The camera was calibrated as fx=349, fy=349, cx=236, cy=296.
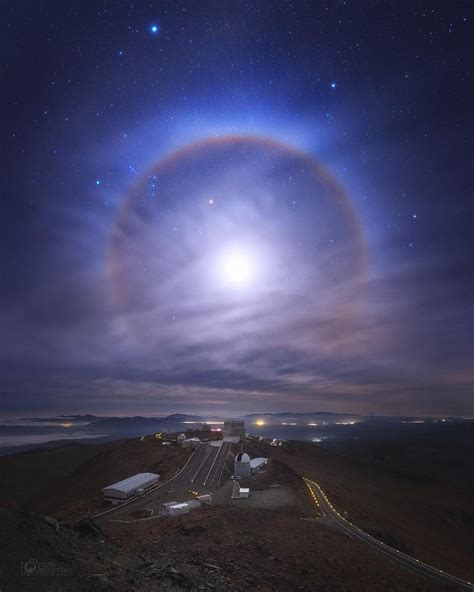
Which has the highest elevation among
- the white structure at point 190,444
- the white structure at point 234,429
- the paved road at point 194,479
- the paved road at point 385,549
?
the white structure at point 234,429

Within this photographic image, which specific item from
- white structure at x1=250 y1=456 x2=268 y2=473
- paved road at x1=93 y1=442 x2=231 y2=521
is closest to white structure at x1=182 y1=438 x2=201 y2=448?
paved road at x1=93 y1=442 x2=231 y2=521

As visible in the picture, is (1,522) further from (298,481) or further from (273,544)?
(298,481)

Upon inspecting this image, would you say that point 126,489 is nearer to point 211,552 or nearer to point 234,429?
point 211,552

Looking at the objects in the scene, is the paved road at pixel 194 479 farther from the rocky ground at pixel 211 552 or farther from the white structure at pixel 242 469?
the rocky ground at pixel 211 552

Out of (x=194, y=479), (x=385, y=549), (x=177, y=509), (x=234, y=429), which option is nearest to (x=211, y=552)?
(x=177, y=509)

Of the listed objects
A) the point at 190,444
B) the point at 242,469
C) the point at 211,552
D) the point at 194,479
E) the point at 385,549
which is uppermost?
the point at 190,444

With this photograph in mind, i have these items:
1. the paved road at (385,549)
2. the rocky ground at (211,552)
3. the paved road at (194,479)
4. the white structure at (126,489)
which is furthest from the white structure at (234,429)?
the paved road at (385,549)

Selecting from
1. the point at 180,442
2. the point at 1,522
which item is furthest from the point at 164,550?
the point at 180,442
